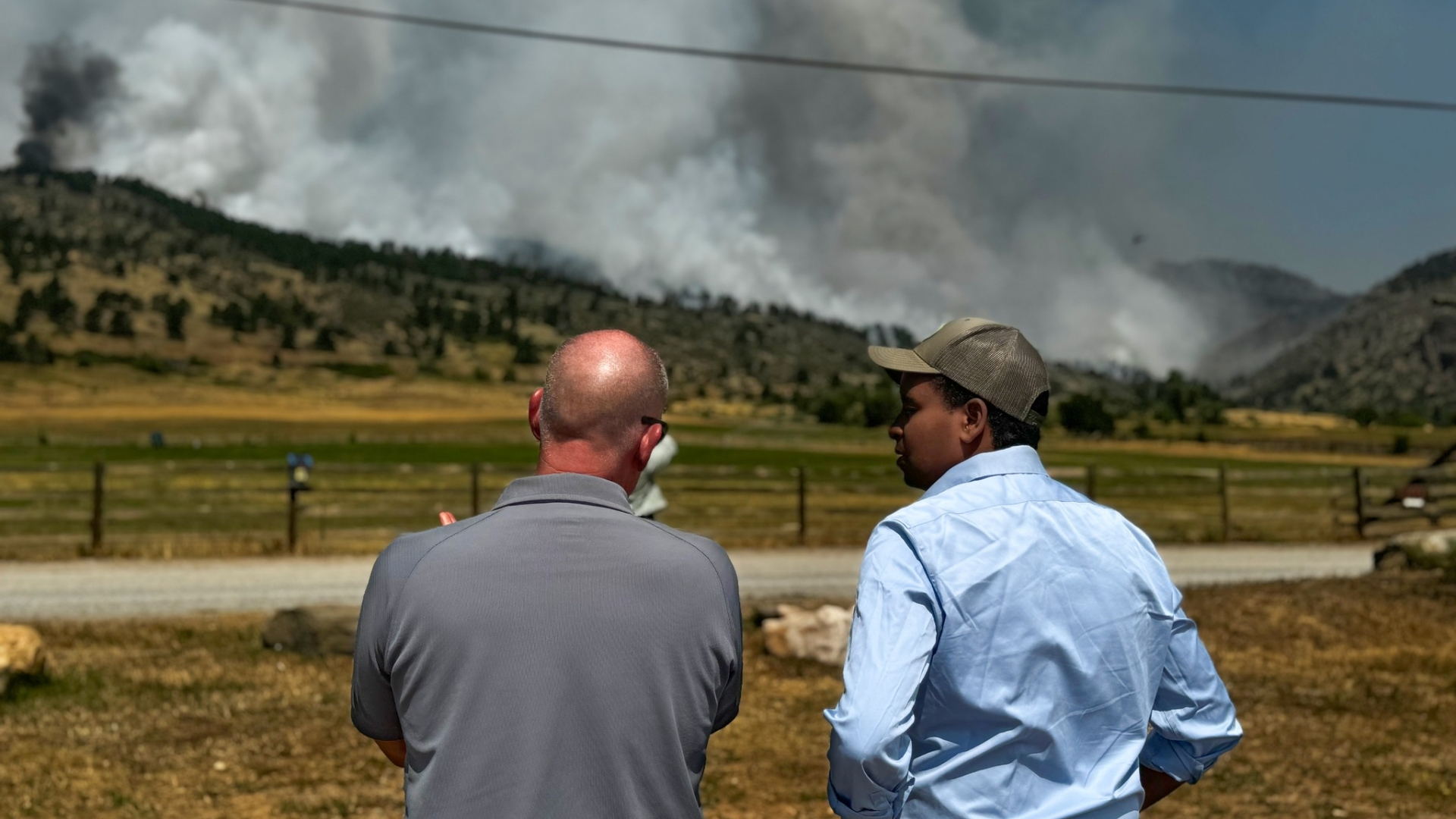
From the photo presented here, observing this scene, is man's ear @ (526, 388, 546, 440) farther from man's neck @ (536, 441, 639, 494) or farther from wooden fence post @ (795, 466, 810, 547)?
wooden fence post @ (795, 466, 810, 547)

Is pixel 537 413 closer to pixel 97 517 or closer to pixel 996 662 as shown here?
pixel 996 662

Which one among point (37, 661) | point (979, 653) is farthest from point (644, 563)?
point (37, 661)

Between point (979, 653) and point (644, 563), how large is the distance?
24.7 inches

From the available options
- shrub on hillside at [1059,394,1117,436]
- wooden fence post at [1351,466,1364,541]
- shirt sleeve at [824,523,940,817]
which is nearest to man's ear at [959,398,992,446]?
shirt sleeve at [824,523,940,817]

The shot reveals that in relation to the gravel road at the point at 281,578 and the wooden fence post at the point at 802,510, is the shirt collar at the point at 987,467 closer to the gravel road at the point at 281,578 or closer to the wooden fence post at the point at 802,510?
the gravel road at the point at 281,578

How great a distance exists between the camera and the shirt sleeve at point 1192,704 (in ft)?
8.10

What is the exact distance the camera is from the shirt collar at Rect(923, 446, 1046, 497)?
2393mm

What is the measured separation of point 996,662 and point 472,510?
23645 millimetres

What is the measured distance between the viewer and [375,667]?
2152 mm

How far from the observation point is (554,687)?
2021 mm

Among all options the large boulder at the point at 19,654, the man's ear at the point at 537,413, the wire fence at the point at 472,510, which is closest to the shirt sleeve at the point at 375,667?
the man's ear at the point at 537,413

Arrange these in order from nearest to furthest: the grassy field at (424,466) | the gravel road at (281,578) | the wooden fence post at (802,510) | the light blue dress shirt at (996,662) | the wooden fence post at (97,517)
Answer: the light blue dress shirt at (996,662)
the gravel road at (281,578)
the wooden fence post at (97,517)
the wooden fence post at (802,510)
the grassy field at (424,466)

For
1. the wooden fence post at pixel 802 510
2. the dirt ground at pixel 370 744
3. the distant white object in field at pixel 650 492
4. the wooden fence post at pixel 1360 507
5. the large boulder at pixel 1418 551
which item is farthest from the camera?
the wooden fence post at pixel 1360 507

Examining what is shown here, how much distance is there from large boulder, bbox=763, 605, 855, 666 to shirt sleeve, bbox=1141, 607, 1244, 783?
724 centimetres
